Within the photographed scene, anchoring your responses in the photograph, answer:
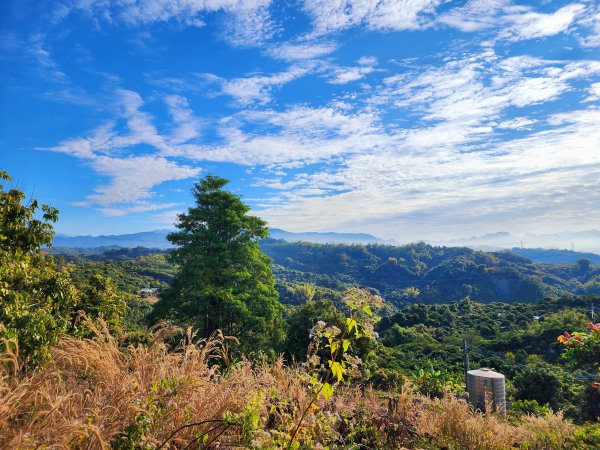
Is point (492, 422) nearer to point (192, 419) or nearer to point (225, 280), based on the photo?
point (192, 419)

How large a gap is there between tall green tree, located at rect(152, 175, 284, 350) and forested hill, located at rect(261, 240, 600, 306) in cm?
8002

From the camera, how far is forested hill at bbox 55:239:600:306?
73.9 m

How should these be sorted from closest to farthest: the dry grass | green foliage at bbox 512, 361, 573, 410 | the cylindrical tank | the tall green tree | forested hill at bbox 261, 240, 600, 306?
the dry grass
the cylindrical tank
green foliage at bbox 512, 361, 573, 410
the tall green tree
forested hill at bbox 261, 240, 600, 306

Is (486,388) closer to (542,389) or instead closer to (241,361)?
(241,361)

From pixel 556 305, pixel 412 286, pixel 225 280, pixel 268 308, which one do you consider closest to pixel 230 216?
pixel 225 280

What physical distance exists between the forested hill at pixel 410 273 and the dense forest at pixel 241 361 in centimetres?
3495

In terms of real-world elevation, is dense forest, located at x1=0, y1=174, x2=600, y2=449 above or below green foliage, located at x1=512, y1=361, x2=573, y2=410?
above

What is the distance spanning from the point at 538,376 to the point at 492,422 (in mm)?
12071

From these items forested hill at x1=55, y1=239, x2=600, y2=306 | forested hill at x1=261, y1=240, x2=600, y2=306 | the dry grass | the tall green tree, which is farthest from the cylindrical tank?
forested hill at x1=261, y1=240, x2=600, y2=306

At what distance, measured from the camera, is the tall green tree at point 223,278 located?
556 inches

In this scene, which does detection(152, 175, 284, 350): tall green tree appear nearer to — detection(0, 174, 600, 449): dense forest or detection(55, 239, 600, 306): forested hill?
detection(0, 174, 600, 449): dense forest

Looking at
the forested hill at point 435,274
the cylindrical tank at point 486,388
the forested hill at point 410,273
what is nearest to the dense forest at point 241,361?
the cylindrical tank at point 486,388

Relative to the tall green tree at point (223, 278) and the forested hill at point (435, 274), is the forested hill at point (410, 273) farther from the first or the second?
the tall green tree at point (223, 278)

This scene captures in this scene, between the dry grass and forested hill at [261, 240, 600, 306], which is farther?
forested hill at [261, 240, 600, 306]
